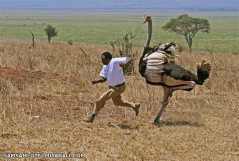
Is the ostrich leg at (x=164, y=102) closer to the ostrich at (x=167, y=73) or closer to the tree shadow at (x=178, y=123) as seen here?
the ostrich at (x=167, y=73)

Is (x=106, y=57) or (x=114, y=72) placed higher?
(x=106, y=57)

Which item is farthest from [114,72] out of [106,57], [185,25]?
[185,25]

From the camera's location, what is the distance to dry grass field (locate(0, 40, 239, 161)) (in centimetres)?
745

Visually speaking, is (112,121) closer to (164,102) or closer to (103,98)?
(103,98)

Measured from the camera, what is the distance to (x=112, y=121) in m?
9.40

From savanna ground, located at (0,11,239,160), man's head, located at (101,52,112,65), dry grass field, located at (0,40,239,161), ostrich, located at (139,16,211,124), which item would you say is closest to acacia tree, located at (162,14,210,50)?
savanna ground, located at (0,11,239,160)

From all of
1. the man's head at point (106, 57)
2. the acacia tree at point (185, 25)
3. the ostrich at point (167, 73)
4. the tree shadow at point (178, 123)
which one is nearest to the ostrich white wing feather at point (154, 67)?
the ostrich at point (167, 73)

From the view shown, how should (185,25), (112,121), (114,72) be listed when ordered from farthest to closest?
(185,25), (112,121), (114,72)

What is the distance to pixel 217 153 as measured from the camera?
297 inches

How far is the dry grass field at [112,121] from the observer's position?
745 centimetres

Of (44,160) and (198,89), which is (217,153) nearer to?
(44,160)

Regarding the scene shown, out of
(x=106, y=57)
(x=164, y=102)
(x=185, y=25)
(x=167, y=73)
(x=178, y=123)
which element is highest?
(x=106, y=57)

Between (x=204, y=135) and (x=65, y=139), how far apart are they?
7.55 feet

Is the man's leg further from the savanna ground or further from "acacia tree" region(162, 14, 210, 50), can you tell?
"acacia tree" region(162, 14, 210, 50)
